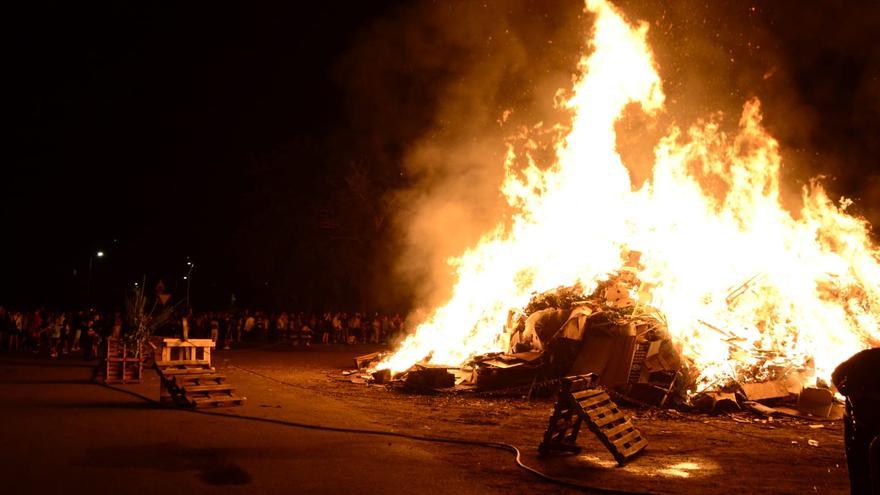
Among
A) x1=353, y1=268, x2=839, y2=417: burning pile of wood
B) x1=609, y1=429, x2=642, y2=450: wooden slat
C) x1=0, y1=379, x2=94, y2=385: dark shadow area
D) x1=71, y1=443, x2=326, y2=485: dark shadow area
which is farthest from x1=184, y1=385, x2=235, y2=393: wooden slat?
x1=609, y1=429, x2=642, y2=450: wooden slat

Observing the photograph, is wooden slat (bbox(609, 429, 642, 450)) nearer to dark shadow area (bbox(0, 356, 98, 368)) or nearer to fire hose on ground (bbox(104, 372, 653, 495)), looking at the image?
fire hose on ground (bbox(104, 372, 653, 495))

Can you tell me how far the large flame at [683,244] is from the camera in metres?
15.4

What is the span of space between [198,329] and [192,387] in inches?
606

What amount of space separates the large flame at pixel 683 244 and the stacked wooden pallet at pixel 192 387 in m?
7.10

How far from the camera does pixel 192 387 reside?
11.9 meters

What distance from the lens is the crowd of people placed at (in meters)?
21.2

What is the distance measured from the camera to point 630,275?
16.7m

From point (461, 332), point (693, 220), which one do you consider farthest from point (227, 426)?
point (693, 220)

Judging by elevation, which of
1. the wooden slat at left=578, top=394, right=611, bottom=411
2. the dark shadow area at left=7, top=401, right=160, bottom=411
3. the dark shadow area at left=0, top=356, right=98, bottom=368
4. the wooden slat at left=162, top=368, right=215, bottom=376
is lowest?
the dark shadow area at left=7, top=401, right=160, bottom=411

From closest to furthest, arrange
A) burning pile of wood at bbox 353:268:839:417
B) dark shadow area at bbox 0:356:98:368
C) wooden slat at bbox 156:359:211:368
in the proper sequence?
1. wooden slat at bbox 156:359:211:368
2. burning pile of wood at bbox 353:268:839:417
3. dark shadow area at bbox 0:356:98:368

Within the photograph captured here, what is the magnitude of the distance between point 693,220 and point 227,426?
12.0m

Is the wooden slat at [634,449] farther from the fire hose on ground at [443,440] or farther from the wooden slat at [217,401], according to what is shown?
the wooden slat at [217,401]

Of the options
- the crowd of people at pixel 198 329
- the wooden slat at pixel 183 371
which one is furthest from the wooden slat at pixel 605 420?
the crowd of people at pixel 198 329

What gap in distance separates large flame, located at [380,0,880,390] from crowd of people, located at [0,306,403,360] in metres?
8.85
